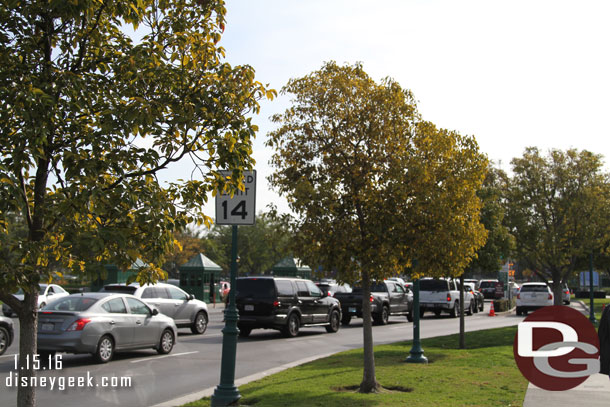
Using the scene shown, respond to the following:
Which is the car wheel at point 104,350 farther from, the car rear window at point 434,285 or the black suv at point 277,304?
the car rear window at point 434,285

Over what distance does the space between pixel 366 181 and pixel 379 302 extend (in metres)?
18.4

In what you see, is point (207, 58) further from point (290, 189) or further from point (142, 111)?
point (290, 189)

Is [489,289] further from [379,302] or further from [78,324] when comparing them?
[78,324]

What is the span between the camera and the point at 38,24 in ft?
19.7

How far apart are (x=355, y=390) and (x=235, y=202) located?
351 cm

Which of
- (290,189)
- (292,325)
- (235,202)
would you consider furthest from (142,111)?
(292,325)

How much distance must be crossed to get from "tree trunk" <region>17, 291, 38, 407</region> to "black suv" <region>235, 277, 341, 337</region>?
49.7 feet

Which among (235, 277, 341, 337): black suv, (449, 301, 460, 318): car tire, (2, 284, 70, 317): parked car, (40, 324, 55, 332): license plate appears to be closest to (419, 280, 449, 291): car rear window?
(449, 301, 460, 318): car tire

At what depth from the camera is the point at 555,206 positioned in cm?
2692

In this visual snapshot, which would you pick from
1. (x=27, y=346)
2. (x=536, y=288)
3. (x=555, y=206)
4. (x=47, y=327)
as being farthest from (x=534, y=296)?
(x=27, y=346)

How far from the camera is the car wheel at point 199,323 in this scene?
22.4 metres

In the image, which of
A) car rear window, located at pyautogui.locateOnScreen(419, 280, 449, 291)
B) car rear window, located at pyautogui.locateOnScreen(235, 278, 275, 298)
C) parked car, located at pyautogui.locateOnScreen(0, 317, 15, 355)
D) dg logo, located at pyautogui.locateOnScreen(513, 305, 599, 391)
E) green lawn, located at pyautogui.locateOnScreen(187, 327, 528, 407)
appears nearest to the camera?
green lawn, located at pyautogui.locateOnScreen(187, 327, 528, 407)

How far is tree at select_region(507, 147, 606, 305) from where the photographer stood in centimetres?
2616

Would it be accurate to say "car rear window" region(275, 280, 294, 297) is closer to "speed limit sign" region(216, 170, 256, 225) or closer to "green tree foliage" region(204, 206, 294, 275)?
"speed limit sign" region(216, 170, 256, 225)
